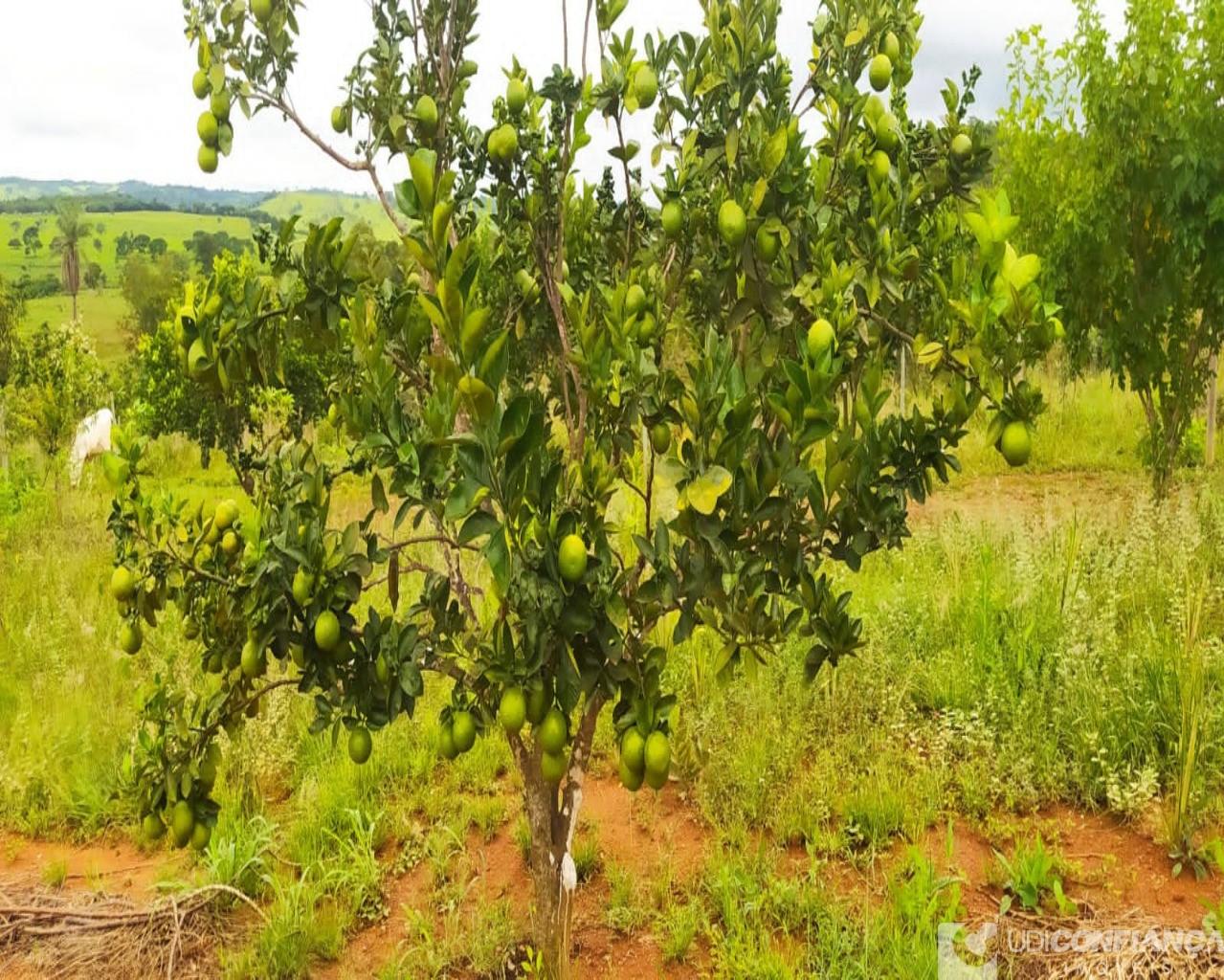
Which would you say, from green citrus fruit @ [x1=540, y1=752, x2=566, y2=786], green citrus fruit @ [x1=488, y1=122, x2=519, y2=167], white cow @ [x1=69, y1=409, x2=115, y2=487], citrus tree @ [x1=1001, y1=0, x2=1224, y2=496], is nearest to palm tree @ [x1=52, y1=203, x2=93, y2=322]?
white cow @ [x1=69, y1=409, x2=115, y2=487]

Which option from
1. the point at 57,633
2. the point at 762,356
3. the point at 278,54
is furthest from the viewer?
the point at 57,633

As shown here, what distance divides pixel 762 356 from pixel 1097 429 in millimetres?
11384

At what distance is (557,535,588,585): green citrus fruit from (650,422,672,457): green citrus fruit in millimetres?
389

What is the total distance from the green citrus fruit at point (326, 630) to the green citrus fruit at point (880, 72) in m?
1.57

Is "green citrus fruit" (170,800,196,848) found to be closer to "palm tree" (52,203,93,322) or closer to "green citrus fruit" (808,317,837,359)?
"green citrus fruit" (808,317,837,359)

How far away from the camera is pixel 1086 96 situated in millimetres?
6992

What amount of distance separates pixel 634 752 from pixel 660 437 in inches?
23.8

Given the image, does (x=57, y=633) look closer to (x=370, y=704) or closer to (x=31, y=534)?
(x=31, y=534)

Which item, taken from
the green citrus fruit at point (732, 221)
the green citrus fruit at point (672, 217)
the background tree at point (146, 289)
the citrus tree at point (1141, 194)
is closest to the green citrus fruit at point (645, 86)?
the green citrus fruit at point (672, 217)

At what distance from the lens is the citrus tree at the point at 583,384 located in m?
1.65

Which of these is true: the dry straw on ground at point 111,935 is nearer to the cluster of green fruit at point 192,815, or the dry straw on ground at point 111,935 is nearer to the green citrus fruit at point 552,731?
the cluster of green fruit at point 192,815

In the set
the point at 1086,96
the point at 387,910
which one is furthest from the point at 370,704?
the point at 1086,96

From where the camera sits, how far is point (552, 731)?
1.69 metres

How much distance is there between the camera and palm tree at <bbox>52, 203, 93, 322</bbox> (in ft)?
149
